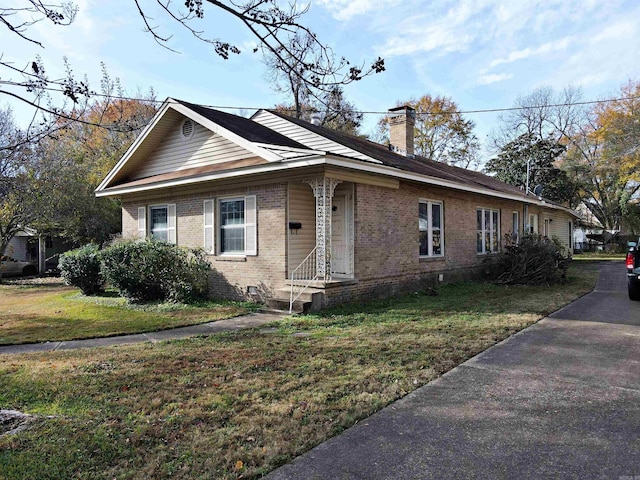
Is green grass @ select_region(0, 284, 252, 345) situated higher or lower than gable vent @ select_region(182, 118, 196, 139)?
lower

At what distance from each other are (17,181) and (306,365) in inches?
193

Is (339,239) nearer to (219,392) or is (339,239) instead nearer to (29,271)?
(219,392)

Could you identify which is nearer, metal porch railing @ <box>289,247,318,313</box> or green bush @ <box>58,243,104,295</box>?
metal porch railing @ <box>289,247,318,313</box>

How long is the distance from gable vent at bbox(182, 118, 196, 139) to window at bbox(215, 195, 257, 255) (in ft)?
7.66

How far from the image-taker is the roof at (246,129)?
1166 centimetres

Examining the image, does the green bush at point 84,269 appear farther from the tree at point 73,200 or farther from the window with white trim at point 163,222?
the tree at point 73,200

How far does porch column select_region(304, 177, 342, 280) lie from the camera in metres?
9.98

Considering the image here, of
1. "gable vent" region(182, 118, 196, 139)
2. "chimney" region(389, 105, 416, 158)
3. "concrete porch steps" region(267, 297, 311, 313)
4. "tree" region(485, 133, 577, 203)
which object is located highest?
"tree" region(485, 133, 577, 203)

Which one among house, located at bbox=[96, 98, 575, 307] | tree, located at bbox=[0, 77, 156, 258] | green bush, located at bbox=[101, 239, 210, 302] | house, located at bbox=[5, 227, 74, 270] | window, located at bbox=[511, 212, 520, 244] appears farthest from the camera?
house, located at bbox=[5, 227, 74, 270]

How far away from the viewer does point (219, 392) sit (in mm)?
4676

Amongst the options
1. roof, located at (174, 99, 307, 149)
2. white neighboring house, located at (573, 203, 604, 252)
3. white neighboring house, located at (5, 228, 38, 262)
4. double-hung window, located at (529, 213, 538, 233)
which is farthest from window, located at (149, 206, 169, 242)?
white neighboring house, located at (573, 203, 604, 252)

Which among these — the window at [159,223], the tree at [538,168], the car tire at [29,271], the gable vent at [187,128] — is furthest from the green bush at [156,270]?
the tree at [538,168]

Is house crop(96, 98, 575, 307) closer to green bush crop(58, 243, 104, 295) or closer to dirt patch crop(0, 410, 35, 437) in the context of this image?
green bush crop(58, 243, 104, 295)

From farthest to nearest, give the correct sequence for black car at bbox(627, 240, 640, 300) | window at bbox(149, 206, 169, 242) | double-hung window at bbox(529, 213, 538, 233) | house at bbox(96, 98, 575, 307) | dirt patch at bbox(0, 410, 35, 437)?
double-hung window at bbox(529, 213, 538, 233) < window at bbox(149, 206, 169, 242) < black car at bbox(627, 240, 640, 300) < house at bbox(96, 98, 575, 307) < dirt patch at bbox(0, 410, 35, 437)
